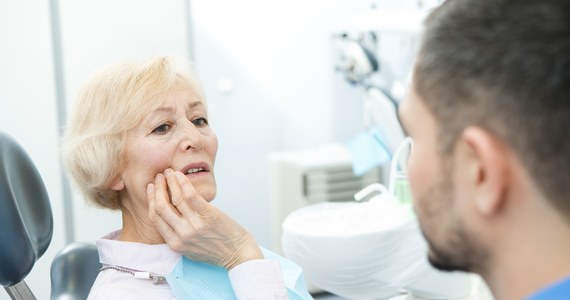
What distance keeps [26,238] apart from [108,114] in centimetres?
29

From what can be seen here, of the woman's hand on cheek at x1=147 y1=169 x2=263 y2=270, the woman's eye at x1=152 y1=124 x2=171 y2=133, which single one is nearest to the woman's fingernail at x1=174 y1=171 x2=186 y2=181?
the woman's hand on cheek at x1=147 y1=169 x2=263 y2=270

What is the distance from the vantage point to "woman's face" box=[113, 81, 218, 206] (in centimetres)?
137

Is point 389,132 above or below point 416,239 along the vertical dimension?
above

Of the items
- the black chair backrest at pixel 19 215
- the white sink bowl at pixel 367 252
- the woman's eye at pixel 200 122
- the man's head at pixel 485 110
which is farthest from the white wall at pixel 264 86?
the man's head at pixel 485 110

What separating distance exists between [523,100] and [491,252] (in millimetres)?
175

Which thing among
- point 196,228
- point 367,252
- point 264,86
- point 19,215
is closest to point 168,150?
point 196,228

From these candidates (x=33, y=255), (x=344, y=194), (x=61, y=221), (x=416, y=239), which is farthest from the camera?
(x=344, y=194)

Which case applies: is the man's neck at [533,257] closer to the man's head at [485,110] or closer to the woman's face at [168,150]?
the man's head at [485,110]

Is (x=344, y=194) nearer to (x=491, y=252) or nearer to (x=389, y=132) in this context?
(x=389, y=132)

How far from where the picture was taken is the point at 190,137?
1.38 m

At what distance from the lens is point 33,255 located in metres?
1.29

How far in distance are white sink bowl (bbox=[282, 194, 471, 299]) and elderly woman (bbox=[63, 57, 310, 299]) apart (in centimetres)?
50

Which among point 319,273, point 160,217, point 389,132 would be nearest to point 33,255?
point 160,217

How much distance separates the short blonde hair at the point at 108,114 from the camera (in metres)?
1.36
